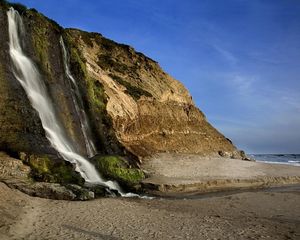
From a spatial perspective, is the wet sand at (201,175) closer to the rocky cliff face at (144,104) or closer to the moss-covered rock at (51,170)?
the rocky cliff face at (144,104)

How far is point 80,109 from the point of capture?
3020cm

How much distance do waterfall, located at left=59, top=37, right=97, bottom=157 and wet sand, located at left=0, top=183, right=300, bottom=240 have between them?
1187cm

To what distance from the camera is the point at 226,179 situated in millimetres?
28938

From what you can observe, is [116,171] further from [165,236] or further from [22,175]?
[165,236]

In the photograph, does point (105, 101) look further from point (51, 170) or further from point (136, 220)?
point (136, 220)

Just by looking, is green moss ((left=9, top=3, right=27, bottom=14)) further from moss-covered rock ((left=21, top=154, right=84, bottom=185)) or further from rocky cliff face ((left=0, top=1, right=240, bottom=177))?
moss-covered rock ((left=21, top=154, right=84, bottom=185))

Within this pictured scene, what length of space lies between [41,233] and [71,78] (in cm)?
2131

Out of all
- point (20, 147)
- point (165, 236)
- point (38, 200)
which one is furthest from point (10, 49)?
point (165, 236)

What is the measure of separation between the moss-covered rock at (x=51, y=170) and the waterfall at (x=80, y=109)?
7716mm

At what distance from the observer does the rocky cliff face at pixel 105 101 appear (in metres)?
21.3

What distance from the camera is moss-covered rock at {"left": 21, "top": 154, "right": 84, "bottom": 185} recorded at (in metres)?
18.0

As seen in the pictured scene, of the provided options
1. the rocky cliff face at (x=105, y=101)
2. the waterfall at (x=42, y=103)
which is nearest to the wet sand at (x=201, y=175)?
the rocky cliff face at (x=105, y=101)

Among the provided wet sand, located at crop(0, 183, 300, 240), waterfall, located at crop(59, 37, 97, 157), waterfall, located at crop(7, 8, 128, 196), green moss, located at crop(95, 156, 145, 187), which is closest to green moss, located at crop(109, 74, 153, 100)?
waterfall, located at crop(59, 37, 97, 157)

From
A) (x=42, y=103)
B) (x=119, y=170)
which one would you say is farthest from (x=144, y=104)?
(x=42, y=103)
